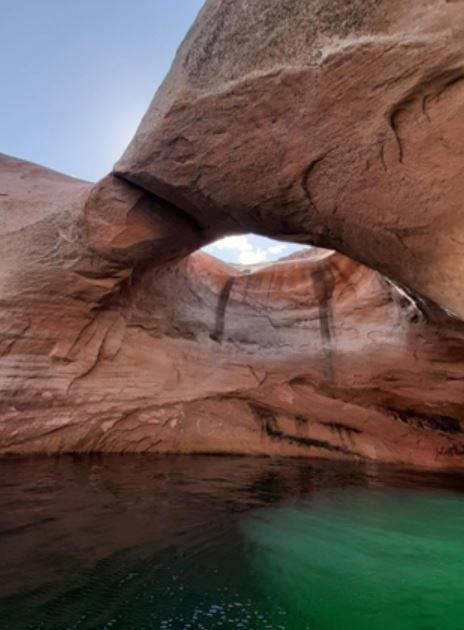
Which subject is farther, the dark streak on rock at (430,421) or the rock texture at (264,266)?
the dark streak on rock at (430,421)

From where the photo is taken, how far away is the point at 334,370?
7.67 m

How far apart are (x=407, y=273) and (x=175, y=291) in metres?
4.39

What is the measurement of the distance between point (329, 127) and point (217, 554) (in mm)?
3455

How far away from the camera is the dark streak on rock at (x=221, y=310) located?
26.4 feet

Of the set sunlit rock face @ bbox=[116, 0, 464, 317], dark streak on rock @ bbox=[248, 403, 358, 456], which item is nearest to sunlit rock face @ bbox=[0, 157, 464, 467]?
dark streak on rock @ bbox=[248, 403, 358, 456]

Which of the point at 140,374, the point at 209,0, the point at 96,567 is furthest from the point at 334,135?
the point at 140,374

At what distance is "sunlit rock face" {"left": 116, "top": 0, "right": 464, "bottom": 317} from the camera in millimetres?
2992

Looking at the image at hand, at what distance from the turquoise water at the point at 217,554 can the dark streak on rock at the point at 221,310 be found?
332 cm

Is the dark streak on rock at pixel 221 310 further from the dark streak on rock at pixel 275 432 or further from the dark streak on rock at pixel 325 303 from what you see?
the dark streak on rock at pixel 325 303

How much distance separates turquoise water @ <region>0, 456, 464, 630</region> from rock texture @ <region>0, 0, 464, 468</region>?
1.90 m

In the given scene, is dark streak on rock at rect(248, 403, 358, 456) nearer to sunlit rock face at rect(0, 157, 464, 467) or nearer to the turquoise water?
sunlit rock face at rect(0, 157, 464, 467)

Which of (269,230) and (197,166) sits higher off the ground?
(197,166)

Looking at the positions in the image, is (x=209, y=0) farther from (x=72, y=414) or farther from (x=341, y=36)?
(x=72, y=414)

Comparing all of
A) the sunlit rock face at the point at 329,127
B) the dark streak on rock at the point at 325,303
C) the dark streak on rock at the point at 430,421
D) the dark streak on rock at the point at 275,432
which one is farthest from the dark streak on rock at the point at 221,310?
the dark streak on rock at the point at 430,421
